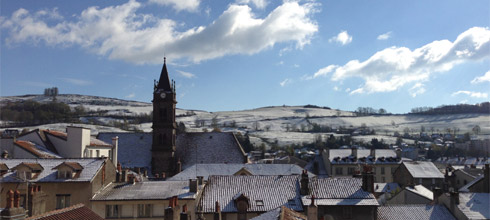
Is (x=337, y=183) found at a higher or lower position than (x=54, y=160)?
lower

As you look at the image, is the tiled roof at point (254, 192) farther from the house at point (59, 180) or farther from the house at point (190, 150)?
the house at point (190, 150)

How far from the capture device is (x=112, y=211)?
3297 centimetres

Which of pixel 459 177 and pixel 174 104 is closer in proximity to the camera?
pixel 174 104

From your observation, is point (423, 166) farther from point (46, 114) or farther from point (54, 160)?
point (46, 114)

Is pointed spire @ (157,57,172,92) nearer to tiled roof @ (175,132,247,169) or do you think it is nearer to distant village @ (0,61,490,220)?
tiled roof @ (175,132,247,169)

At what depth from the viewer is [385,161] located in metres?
97.5

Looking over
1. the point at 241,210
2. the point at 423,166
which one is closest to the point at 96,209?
the point at 241,210

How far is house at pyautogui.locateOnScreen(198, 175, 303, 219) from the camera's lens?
35.1 metres

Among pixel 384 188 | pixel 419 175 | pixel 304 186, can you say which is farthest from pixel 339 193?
pixel 419 175

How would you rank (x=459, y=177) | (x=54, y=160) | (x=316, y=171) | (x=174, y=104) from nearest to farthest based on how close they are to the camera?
1. (x=54, y=160)
2. (x=174, y=104)
3. (x=459, y=177)
4. (x=316, y=171)

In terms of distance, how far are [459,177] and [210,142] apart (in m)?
44.7

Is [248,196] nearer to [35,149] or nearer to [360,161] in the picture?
[35,149]

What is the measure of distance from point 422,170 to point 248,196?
176ft

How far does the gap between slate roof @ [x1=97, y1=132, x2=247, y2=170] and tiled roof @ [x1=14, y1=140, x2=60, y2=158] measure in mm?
28397
